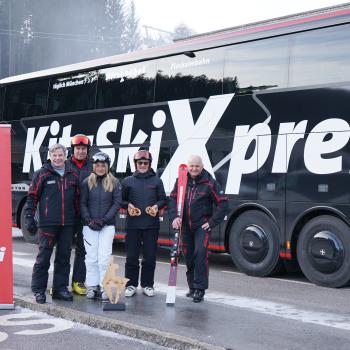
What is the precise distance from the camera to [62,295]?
786 centimetres

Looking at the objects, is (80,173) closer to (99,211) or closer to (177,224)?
(99,211)

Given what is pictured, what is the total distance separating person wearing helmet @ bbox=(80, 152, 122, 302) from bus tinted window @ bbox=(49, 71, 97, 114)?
605cm

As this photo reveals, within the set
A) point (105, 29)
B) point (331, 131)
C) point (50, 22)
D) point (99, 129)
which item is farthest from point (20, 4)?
point (331, 131)

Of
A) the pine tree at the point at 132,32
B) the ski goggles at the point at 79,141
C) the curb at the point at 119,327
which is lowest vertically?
the curb at the point at 119,327

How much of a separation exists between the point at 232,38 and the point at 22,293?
5397 millimetres

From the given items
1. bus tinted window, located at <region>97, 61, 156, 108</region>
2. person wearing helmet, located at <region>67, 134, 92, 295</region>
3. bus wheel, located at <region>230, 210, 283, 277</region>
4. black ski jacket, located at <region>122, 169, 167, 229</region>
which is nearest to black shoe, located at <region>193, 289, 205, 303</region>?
black ski jacket, located at <region>122, 169, 167, 229</region>

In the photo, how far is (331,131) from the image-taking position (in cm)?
954

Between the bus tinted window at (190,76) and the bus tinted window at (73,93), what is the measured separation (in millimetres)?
2024

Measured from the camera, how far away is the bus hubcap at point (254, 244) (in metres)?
10.6

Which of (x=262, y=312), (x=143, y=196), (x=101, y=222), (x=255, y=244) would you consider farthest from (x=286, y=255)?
(x=101, y=222)

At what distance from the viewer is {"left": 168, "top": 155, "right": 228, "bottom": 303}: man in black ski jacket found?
7.93m

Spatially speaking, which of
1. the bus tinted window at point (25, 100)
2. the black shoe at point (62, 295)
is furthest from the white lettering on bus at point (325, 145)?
the bus tinted window at point (25, 100)

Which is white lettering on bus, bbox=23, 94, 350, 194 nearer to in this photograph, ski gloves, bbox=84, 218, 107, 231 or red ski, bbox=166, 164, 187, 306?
red ski, bbox=166, 164, 187, 306

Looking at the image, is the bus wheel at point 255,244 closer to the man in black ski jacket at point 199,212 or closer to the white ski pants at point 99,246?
the man in black ski jacket at point 199,212
